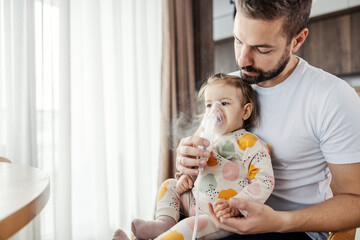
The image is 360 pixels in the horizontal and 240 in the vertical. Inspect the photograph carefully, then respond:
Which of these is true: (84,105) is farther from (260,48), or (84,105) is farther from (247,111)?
(260,48)

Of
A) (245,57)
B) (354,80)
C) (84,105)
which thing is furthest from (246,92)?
(354,80)

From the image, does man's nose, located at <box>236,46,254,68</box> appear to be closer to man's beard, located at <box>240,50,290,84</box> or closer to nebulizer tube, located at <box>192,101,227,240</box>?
man's beard, located at <box>240,50,290,84</box>

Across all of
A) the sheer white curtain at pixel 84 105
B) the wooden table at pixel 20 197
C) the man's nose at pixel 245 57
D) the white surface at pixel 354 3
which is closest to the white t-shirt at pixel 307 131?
the man's nose at pixel 245 57

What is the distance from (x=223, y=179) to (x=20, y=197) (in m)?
0.71

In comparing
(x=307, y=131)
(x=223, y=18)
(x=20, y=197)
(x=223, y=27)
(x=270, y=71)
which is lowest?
(x=20, y=197)

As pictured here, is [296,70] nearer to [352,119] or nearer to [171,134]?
[352,119]

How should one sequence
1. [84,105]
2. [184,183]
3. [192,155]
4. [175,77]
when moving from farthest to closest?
[175,77] < [84,105] < [184,183] < [192,155]

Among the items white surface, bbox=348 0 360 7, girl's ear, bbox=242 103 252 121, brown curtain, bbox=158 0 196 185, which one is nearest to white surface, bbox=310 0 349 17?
white surface, bbox=348 0 360 7

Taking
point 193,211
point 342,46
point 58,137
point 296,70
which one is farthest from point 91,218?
point 342,46

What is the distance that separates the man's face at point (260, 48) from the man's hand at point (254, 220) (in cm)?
52

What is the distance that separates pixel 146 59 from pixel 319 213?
2230 mm

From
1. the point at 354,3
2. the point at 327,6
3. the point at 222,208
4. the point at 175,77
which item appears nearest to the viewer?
the point at 222,208

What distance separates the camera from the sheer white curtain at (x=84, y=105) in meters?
1.90

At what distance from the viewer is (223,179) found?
3.59 feet
